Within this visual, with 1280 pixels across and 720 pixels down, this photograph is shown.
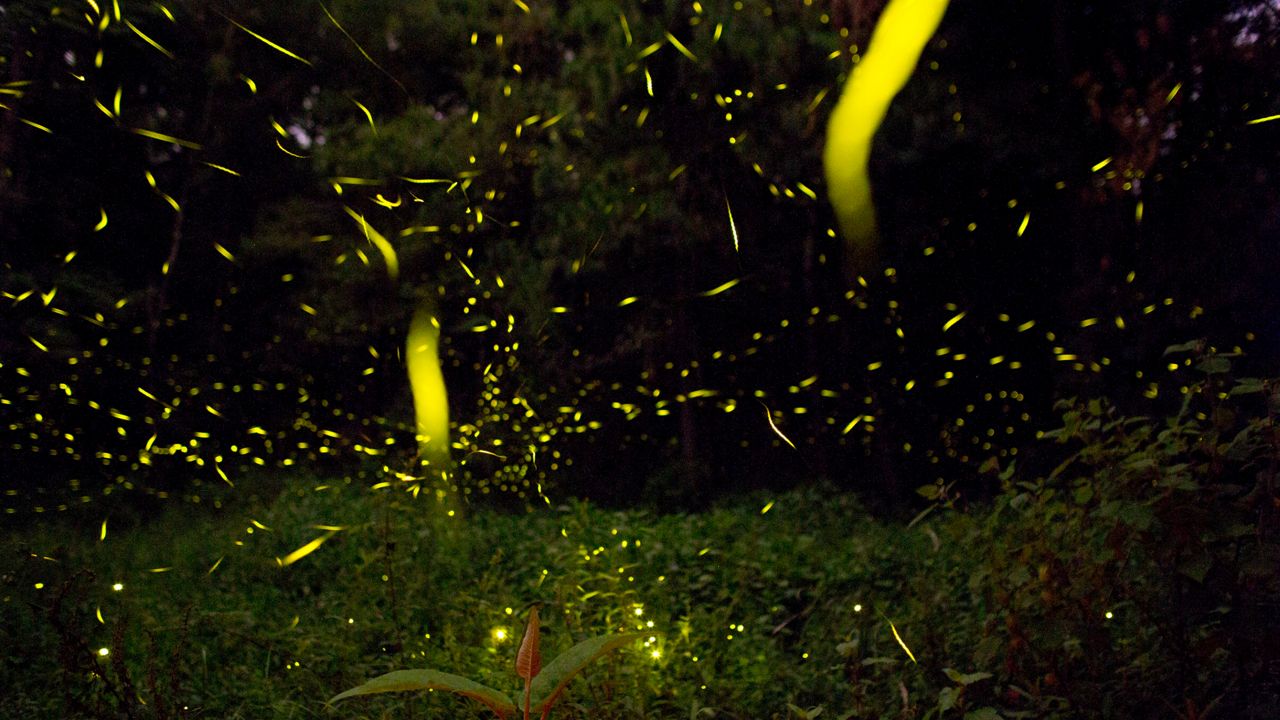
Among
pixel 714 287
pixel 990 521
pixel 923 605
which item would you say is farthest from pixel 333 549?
pixel 714 287

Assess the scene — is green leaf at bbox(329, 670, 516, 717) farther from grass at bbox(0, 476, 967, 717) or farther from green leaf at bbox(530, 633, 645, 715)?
grass at bbox(0, 476, 967, 717)

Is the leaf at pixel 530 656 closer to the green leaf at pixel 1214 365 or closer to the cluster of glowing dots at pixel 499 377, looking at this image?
the green leaf at pixel 1214 365

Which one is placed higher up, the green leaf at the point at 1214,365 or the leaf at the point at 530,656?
the green leaf at the point at 1214,365

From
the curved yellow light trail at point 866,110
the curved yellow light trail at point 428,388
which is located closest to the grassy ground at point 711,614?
the curved yellow light trail at point 428,388

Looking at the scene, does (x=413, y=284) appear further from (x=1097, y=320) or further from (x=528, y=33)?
(x=1097, y=320)

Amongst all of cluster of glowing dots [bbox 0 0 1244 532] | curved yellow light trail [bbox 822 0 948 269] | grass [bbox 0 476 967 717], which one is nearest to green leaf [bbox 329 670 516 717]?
grass [bbox 0 476 967 717]

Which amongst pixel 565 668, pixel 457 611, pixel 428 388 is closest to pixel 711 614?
pixel 457 611
